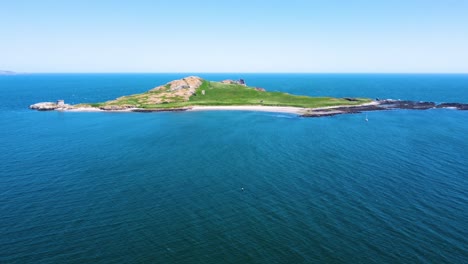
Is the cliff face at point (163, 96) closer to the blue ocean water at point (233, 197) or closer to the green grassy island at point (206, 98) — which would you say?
the green grassy island at point (206, 98)

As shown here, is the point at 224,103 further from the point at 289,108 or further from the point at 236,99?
the point at 289,108

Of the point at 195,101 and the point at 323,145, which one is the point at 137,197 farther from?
the point at 195,101

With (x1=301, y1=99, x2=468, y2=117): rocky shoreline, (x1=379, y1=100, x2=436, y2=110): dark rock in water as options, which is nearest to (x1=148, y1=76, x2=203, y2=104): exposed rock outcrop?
(x1=301, y1=99, x2=468, y2=117): rocky shoreline

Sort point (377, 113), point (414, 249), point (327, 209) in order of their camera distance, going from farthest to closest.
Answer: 1. point (377, 113)
2. point (327, 209)
3. point (414, 249)

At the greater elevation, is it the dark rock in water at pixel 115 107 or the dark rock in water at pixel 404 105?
the dark rock in water at pixel 404 105

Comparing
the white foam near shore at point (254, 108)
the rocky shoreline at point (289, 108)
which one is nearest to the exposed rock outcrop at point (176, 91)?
the rocky shoreline at point (289, 108)

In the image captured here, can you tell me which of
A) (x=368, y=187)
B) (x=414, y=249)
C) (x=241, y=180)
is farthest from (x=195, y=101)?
(x=414, y=249)

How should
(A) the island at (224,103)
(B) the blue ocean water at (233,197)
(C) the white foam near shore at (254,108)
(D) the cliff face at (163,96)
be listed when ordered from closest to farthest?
(B) the blue ocean water at (233,197) → (A) the island at (224,103) → (C) the white foam near shore at (254,108) → (D) the cliff face at (163,96)
